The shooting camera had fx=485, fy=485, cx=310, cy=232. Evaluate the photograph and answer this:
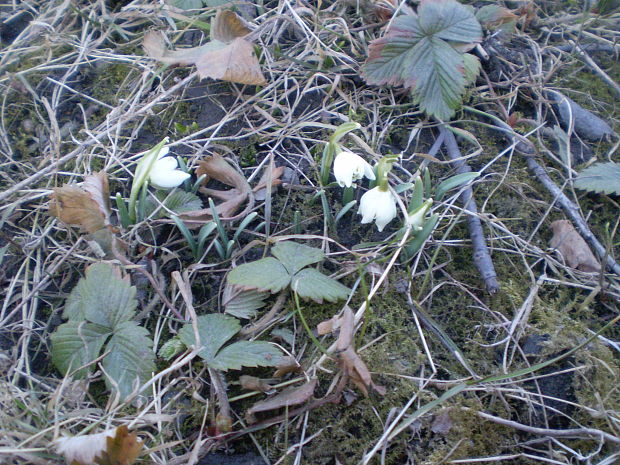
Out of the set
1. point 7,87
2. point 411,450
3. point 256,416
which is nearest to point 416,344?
point 411,450

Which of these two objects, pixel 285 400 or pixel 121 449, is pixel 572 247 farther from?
pixel 121 449

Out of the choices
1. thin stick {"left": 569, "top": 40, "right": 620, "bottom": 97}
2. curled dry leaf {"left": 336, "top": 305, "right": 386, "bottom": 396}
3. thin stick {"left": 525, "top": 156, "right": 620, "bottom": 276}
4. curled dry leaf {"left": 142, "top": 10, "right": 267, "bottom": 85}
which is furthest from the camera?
thin stick {"left": 569, "top": 40, "right": 620, "bottom": 97}

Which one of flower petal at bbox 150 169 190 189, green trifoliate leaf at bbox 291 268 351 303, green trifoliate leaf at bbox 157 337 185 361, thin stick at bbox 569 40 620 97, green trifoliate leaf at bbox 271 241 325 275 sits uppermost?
thin stick at bbox 569 40 620 97

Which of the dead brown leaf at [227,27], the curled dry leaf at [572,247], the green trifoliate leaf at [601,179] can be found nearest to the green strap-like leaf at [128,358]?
the dead brown leaf at [227,27]

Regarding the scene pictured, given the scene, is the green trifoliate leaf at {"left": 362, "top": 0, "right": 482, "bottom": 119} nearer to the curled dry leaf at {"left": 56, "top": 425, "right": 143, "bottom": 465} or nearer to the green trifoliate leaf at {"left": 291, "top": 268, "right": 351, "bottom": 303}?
the green trifoliate leaf at {"left": 291, "top": 268, "right": 351, "bottom": 303}

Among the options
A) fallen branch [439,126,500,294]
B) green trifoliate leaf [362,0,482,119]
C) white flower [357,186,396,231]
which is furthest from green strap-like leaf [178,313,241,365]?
green trifoliate leaf [362,0,482,119]

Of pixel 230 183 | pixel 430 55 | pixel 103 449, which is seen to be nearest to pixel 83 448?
pixel 103 449
